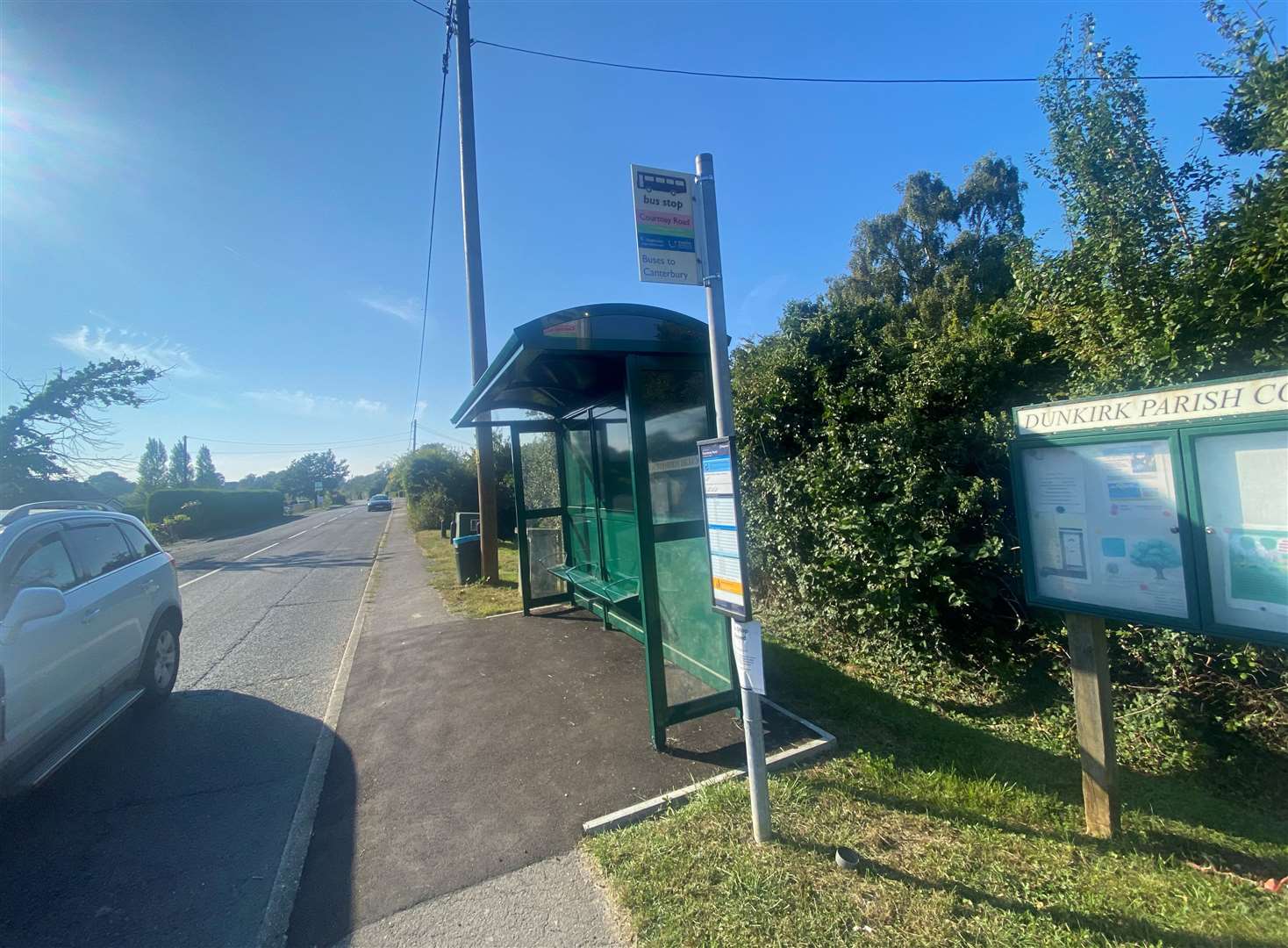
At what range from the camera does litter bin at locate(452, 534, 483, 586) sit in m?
10.4

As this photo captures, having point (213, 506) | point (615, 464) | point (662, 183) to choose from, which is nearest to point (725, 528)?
point (662, 183)

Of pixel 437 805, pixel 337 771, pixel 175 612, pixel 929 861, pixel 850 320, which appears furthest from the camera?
pixel 850 320

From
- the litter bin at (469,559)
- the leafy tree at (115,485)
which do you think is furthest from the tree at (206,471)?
the litter bin at (469,559)

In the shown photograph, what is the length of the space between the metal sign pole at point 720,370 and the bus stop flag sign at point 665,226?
0.21 ft

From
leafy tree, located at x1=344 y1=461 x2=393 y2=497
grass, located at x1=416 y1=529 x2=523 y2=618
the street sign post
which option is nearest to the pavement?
the street sign post

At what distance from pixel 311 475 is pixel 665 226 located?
114m

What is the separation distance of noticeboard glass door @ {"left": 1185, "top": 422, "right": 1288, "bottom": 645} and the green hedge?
39548 millimetres

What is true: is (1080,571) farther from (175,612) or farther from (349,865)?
(175,612)

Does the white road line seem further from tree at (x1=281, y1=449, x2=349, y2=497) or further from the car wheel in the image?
tree at (x1=281, y1=449, x2=349, y2=497)

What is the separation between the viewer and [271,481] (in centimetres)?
9019

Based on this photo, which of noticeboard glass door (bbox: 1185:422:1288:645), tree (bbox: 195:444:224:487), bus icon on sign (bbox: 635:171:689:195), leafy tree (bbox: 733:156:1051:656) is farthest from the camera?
tree (bbox: 195:444:224:487)

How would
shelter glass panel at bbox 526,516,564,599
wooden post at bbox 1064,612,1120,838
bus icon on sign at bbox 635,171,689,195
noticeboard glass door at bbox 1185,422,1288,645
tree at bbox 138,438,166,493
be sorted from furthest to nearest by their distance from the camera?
tree at bbox 138,438,166,493 < shelter glass panel at bbox 526,516,564,599 < bus icon on sign at bbox 635,171,689,195 < wooden post at bbox 1064,612,1120,838 < noticeboard glass door at bbox 1185,422,1288,645

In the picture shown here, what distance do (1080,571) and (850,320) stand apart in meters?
4.31

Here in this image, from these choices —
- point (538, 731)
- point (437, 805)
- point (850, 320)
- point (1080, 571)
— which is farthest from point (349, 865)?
point (850, 320)
